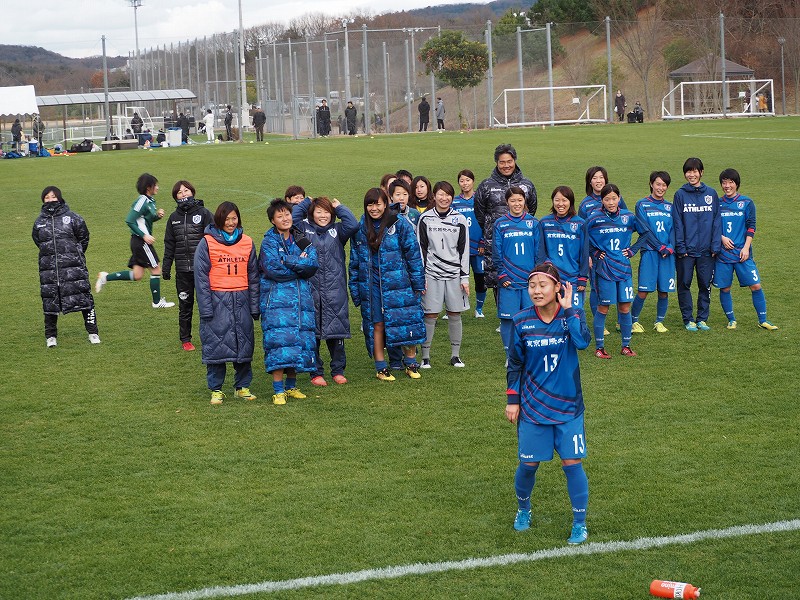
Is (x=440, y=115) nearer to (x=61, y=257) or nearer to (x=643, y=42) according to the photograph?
(x=643, y=42)

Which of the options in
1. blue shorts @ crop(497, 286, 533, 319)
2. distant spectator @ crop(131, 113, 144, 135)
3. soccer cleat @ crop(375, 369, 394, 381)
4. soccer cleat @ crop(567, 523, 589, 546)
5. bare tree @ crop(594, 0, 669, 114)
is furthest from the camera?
distant spectator @ crop(131, 113, 144, 135)

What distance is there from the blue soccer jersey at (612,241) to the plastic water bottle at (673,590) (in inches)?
218

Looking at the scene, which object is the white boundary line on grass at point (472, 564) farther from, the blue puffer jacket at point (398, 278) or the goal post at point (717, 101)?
the goal post at point (717, 101)

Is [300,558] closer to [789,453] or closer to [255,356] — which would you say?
[789,453]

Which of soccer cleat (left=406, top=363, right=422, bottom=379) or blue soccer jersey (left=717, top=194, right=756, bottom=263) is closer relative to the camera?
soccer cleat (left=406, top=363, right=422, bottom=379)

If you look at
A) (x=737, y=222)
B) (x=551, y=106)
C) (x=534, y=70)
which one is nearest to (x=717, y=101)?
(x=551, y=106)

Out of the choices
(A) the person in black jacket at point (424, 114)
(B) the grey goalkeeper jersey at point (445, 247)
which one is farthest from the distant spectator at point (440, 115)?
(B) the grey goalkeeper jersey at point (445, 247)

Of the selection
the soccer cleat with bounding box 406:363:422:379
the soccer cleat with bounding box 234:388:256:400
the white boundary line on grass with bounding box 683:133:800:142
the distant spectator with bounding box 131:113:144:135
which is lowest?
the soccer cleat with bounding box 234:388:256:400

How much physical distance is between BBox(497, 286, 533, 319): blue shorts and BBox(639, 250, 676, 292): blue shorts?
2.34 metres

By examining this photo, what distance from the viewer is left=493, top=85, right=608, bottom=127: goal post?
153 ft

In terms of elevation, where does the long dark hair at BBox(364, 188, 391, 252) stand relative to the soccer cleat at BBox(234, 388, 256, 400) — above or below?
above

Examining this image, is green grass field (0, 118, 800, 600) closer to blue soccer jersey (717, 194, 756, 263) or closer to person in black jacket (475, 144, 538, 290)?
blue soccer jersey (717, 194, 756, 263)

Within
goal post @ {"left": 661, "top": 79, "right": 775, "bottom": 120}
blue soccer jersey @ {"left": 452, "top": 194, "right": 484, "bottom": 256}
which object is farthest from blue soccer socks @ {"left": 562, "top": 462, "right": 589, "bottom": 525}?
goal post @ {"left": 661, "top": 79, "right": 775, "bottom": 120}

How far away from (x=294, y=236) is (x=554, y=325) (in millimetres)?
3937
